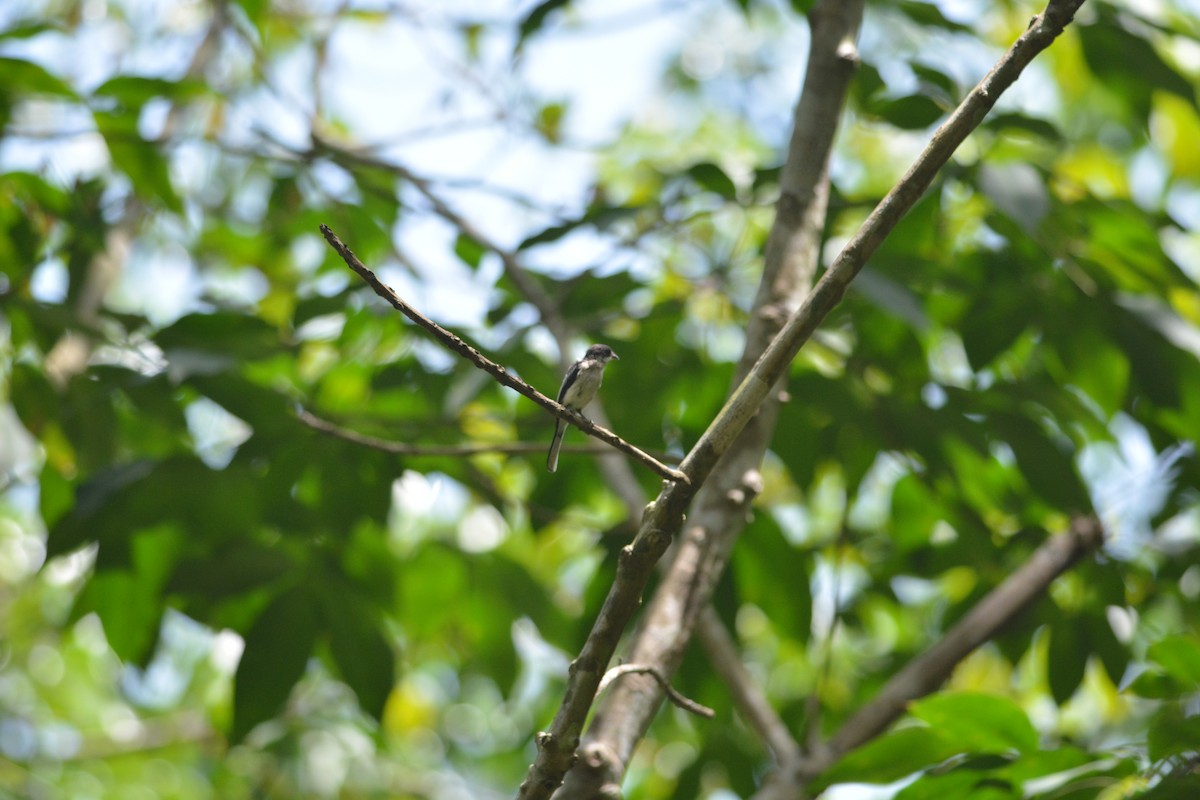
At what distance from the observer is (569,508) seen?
349 centimetres

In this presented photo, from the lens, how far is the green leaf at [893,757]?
2207 mm

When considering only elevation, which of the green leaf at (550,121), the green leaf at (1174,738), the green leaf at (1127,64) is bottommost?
the green leaf at (550,121)

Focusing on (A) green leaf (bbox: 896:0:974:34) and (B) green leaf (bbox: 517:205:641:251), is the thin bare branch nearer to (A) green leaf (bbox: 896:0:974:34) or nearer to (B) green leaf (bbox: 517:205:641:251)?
(B) green leaf (bbox: 517:205:641:251)

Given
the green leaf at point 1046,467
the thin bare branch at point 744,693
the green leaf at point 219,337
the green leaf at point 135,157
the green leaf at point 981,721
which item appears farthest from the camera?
the green leaf at point 135,157

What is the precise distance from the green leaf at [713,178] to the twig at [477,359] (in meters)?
1.46

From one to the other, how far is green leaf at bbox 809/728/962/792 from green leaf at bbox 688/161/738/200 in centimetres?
150

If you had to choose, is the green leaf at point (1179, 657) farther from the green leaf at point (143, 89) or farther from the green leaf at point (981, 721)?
the green leaf at point (143, 89)

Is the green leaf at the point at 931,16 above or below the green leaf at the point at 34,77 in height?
above

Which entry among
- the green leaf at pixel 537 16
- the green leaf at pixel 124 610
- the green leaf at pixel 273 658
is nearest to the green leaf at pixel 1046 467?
the green leaf at pixel 537 16

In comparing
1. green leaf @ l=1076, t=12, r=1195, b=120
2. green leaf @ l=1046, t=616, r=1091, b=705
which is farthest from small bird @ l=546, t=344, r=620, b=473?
A: green leaf @ l=1076, t=12, r=1195, b=120

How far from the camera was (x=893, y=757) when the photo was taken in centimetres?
221

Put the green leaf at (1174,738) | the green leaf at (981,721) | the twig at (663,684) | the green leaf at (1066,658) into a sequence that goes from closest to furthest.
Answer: the twig at (663,684) < the green leaf at (1174,738) < the green leaf at (981,721) < the green leaf at (1066,658)

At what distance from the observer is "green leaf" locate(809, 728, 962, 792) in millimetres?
2207

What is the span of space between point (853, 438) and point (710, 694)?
930 millimetres
